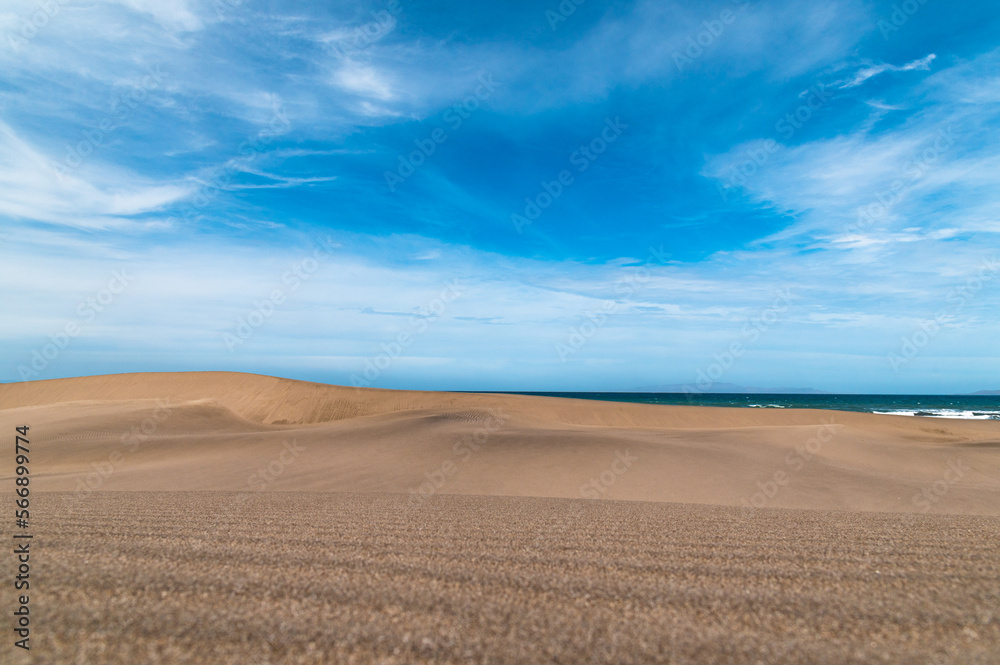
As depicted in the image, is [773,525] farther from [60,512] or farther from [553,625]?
[60,512]

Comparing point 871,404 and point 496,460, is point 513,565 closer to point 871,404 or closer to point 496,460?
point 496,460

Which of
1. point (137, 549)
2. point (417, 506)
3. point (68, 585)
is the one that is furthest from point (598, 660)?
point (417, 506)

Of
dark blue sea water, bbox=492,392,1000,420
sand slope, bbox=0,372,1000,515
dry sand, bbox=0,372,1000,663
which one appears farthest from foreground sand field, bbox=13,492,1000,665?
dark blue sea water, bbox=492,392,1000,420

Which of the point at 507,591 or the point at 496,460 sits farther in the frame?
the point at 496,460

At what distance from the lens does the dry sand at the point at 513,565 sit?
8.34ft

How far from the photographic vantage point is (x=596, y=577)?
136 inches

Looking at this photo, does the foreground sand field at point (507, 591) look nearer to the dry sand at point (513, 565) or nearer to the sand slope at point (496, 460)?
the dry sand at point (513, 565)

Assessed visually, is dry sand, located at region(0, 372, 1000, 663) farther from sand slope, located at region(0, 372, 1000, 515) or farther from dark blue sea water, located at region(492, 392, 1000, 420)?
dark blue sea water, located at region(492, 392, 1000, 420)

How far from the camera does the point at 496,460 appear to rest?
10.5 meters

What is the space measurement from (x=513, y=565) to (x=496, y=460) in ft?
22.6

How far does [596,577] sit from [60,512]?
18.3ft

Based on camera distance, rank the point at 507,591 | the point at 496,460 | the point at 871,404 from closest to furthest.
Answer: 1. the point at 507,591
2. the point at 496,460
3. the point at 871,404

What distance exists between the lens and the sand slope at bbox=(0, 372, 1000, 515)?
8.67m

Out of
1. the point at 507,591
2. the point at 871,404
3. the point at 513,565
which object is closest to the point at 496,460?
the point at 513,565
